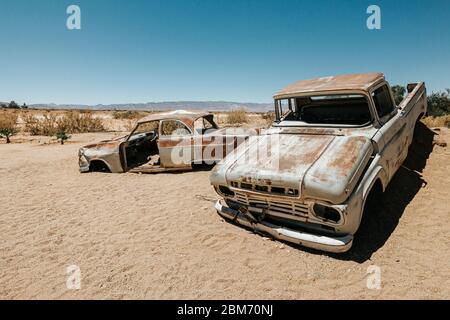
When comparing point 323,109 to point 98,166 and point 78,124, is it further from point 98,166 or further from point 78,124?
point 78,124

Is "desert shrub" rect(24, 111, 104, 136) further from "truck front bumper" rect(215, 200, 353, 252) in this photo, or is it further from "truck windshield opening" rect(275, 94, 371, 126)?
"truck front bumper" rect(215, 200, 353, 252)

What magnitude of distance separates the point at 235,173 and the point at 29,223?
364 cm

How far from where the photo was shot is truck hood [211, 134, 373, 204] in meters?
3.01

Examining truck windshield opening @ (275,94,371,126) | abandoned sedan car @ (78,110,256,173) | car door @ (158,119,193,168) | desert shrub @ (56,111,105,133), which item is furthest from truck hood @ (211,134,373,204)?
desert shrub @ (56,111,105,133)

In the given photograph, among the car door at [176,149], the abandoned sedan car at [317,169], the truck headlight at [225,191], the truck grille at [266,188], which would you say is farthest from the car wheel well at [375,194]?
the car door at [176,149]

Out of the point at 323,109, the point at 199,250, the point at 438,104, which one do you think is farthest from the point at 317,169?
the point at 438,104

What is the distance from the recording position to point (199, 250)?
3.74 meters

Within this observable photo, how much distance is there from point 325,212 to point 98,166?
22.2ft

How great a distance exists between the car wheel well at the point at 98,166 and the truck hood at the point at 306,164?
5.05 m

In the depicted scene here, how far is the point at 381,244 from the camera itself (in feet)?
11.4

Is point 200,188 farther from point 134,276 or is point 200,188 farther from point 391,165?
point 391,165

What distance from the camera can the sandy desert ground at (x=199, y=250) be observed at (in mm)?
2977

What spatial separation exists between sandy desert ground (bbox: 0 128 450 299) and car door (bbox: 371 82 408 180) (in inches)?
25.8

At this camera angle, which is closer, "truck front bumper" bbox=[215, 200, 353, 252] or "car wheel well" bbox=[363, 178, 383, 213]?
"truck front bumper" bbox=[215, 200, 353, 252]
